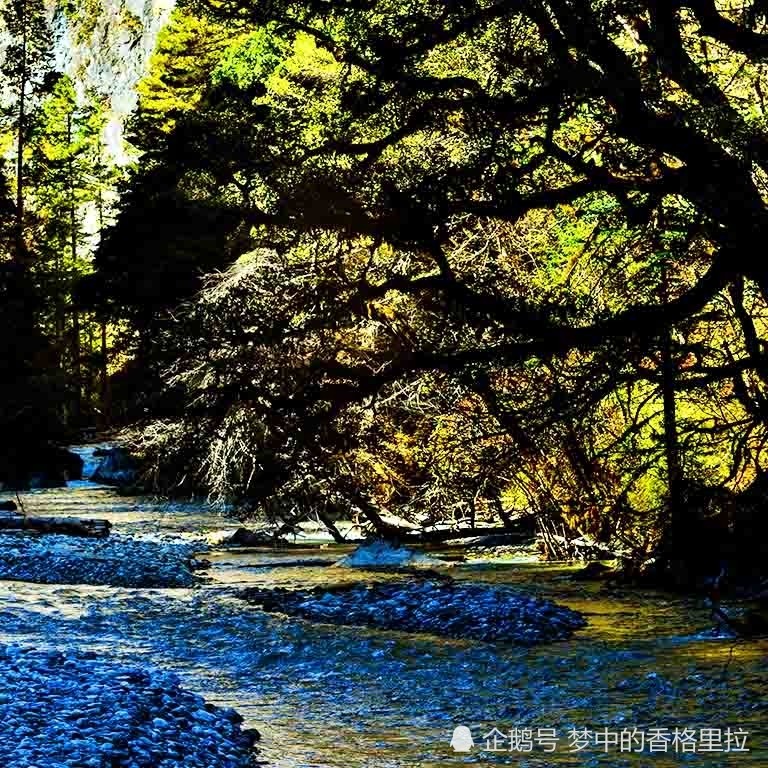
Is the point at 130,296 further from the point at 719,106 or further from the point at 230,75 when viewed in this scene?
the point at 719,106

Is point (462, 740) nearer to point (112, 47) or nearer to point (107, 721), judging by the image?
point (107, 721)

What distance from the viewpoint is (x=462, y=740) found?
9.08m

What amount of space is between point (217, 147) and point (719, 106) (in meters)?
6.79

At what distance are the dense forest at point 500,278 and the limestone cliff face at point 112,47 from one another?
275ft

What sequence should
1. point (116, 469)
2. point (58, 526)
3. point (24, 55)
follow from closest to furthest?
point (58, 526)
point (116, 469)
point (24, 55)

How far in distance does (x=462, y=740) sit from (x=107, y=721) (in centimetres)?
259

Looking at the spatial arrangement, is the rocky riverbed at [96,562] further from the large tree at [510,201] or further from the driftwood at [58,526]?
the large tree at [510,201]

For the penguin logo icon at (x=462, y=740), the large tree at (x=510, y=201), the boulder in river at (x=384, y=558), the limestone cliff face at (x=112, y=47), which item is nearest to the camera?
the penguin logo icon at (x=462, y=740)

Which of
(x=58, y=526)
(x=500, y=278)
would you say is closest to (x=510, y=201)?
(x=500, y=278)

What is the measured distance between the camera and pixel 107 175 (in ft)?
240

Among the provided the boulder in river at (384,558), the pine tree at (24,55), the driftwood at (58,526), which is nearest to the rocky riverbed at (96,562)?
the driftwood at (58,526)

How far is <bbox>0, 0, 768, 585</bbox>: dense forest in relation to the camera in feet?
32.8

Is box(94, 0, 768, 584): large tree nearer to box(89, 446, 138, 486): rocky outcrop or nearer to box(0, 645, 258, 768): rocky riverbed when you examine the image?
box(0, 645, 258, 768): rocky riverbed

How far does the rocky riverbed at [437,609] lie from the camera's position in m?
13.6
